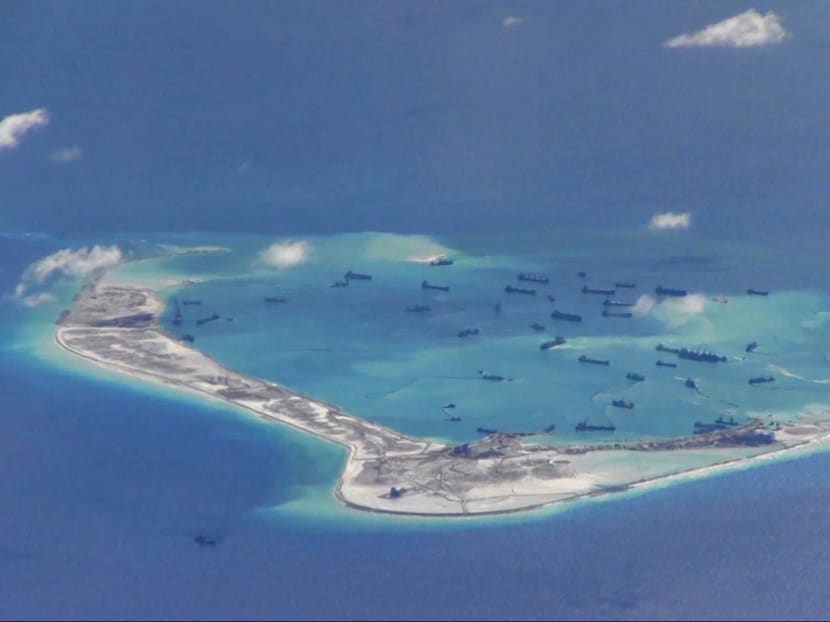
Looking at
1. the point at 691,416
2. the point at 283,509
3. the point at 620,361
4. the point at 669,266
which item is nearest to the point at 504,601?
the point at 283,509

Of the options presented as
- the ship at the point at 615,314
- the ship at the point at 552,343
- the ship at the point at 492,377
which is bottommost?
the ship at the point at 492,377

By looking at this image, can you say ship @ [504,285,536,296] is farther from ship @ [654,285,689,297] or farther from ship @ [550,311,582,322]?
ship @ [654,285,689,297]

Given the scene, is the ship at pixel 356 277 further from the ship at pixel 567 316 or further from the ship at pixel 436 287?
the ship at pixel 567 316

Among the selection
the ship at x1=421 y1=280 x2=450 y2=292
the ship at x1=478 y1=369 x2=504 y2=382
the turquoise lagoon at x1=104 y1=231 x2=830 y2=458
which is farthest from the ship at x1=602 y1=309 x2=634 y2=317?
the ship at x1=478 y1=369 x2=504 y2=382

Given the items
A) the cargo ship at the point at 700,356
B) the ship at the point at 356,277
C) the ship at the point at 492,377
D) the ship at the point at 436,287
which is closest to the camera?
the ship at the point at 492,377

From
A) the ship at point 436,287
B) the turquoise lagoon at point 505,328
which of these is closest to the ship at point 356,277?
the turquoise lagoon at point 505,328

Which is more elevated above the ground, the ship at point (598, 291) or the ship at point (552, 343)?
the ship at point (598, 291)

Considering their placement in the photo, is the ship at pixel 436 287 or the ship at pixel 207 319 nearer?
the ship at pixel 207 319

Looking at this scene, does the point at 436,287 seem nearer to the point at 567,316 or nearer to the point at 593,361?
the point at 567,316
